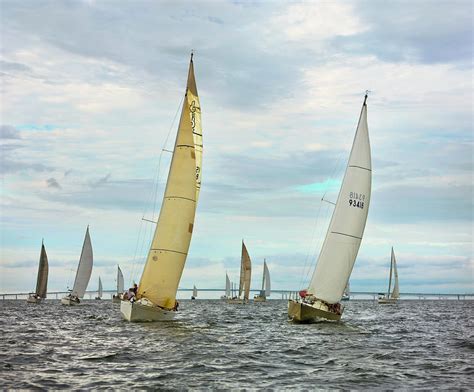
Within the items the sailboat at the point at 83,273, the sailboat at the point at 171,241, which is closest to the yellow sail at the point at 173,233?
the sailboat at the point at 171,241

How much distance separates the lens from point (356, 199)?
4316cm

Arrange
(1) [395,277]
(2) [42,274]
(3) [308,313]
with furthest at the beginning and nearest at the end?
(1) [395,277], (2) [42,274], (3) [308,313]

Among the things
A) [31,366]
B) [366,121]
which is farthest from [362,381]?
[366,121]

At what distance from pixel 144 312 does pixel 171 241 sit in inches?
167

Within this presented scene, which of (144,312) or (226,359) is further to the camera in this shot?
(144,312)

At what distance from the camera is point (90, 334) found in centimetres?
3469

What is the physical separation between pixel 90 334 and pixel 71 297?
204 feet

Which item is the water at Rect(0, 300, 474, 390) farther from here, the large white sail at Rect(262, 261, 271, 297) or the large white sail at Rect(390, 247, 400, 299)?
the large white sail at Rect(262, 261, 271, 297)

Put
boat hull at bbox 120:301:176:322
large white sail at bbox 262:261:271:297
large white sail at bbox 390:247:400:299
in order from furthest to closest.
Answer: large white sail at bbox 262:261:271:297
large white sail at bbox 390:247:400:299
boat hull at bbox 120:301:176:322

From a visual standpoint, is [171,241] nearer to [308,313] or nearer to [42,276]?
[308,313]

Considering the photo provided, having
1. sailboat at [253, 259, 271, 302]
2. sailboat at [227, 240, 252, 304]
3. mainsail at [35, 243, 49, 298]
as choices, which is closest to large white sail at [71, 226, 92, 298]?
mainsail at [35, 243, 49, 298]

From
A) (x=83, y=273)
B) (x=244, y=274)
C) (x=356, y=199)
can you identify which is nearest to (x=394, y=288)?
(x=244, y=274)

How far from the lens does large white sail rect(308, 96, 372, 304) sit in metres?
42.9

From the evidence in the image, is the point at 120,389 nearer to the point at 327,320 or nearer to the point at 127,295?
the point at 127,295
